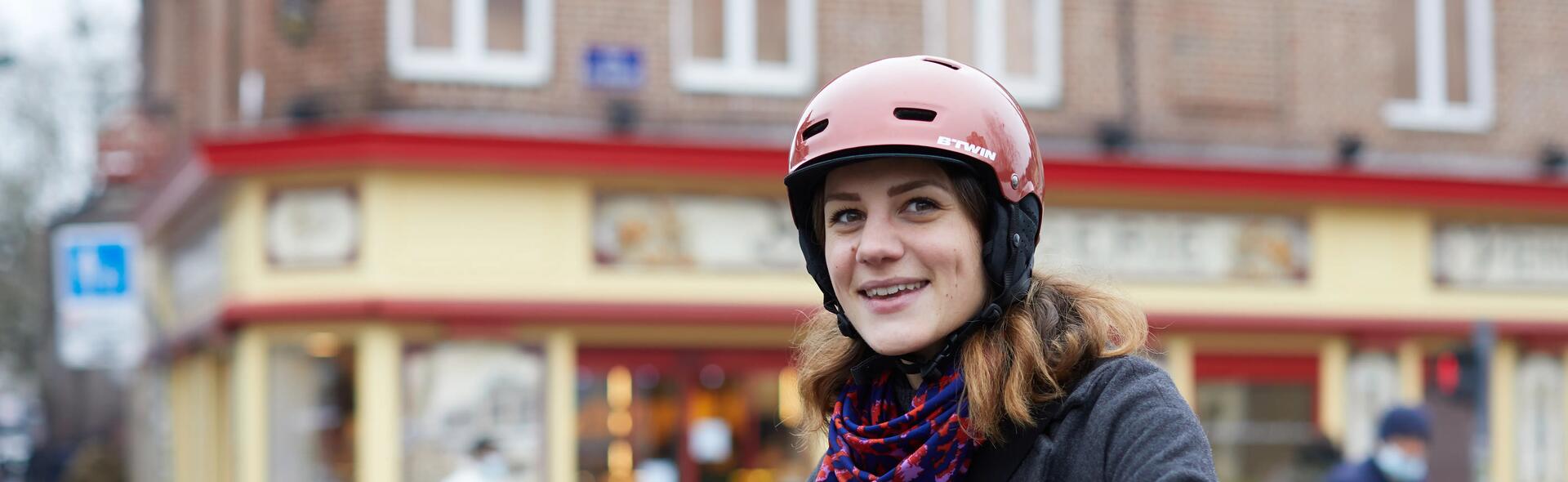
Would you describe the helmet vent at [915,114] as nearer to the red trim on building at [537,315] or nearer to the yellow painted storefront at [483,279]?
the red trim on building at [537,315]

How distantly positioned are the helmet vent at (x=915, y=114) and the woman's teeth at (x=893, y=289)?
0.24 meters

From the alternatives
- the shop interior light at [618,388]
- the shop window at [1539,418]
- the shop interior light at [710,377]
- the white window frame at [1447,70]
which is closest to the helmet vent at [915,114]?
the shop interior light at [618,388]

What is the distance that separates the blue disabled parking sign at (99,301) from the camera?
41.9 feet

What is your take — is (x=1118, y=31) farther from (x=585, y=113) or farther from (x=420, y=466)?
(x=420, y=466)

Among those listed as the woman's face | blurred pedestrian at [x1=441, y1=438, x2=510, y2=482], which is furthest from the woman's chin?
blurred pedestrian at [x1=441, y1=438, x2=510, y2=482]

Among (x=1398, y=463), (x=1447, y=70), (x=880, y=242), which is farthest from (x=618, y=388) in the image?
(x=880, y=242)

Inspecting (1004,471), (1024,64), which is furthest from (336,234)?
(1004,471)

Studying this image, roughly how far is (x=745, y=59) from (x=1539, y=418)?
7.82 metres

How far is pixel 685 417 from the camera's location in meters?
12.1

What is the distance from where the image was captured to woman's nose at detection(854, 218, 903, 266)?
2.43 metres

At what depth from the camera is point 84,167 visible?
32.2 m

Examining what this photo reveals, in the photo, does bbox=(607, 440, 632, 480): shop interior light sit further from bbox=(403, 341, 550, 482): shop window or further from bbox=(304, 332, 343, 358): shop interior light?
bbox=(304, 332, 343, 358): shop interior light

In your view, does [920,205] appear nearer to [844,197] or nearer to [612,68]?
[844,197]

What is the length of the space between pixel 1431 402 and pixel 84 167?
2611 centimetres
